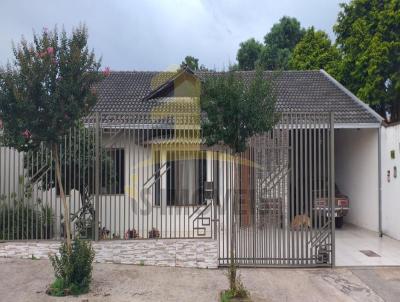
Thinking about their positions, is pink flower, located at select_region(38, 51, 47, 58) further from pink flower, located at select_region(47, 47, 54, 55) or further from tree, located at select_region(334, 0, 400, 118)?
tree, located at select_region(334, 0, 400, 118)

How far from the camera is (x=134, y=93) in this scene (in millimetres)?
16547

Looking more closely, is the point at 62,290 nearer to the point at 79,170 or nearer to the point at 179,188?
the point at 79,170

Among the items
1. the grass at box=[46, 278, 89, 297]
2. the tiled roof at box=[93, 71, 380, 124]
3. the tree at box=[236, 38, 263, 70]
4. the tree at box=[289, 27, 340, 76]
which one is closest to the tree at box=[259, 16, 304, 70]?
the tree at box=[236, 38, 263, 70]

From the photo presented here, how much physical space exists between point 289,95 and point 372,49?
15.6 feet

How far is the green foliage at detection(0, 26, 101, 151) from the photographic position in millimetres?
7473

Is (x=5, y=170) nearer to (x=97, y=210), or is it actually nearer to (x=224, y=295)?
(x=97, y=210)

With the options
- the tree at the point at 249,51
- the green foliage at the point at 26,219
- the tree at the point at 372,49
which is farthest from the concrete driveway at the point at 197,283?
the tree at the point at 249,51

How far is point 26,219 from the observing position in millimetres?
9977

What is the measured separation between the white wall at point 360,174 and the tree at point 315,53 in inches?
356

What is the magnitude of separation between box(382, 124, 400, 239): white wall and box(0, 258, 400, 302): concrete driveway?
10.4ft

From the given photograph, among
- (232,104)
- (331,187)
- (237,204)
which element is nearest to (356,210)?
(331,187)

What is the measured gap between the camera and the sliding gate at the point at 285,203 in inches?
374

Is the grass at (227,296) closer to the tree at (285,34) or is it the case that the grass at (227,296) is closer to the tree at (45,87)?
the tree at (45,87)

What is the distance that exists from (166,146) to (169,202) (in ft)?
3.88
